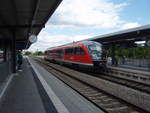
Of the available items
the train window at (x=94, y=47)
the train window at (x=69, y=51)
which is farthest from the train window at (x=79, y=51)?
the train window at (x=69, y=51)

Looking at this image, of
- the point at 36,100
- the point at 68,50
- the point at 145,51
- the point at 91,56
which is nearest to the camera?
the point at 36,100

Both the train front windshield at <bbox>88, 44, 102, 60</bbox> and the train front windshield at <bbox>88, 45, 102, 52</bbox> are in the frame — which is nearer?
the train front windshield at <bbox>88, 44, 102, 60</bbox>

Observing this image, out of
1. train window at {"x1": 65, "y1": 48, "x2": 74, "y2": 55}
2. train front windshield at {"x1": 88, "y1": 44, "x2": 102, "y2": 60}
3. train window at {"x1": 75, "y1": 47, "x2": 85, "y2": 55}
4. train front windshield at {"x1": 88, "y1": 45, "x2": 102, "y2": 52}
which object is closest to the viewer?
train front windshield at {"x1": 88, "y1": 44, "x2": 102, "y2": 60}

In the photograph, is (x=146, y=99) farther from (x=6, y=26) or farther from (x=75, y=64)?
(x=75, y=64)

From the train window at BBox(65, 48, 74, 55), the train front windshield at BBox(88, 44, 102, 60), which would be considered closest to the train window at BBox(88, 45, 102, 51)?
the train front windshield at BBox(88, 44, 102, 60)

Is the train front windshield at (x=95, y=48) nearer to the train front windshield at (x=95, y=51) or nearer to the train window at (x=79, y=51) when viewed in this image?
the train front windshield at (x=95, y=51)

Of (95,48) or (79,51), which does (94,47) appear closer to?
(95,48)

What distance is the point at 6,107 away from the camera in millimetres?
7906

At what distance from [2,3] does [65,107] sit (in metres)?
6.03

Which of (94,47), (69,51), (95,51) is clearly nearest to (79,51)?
(94,47)

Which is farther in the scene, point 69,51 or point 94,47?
point 69,51

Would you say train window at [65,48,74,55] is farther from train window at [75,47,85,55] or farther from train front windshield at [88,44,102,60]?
train front windshield at [88,44,102,60]

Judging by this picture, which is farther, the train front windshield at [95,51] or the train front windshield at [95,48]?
the train front windshield at [95,48]

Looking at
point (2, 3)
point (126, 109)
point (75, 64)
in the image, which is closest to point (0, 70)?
point (2, 3)
